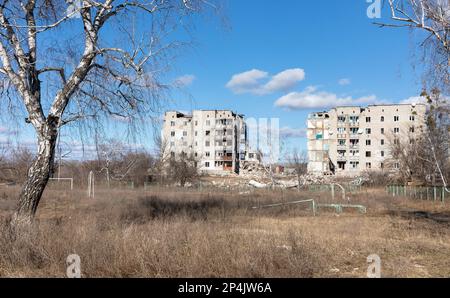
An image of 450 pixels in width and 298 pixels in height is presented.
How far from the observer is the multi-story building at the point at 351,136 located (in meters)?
82.9

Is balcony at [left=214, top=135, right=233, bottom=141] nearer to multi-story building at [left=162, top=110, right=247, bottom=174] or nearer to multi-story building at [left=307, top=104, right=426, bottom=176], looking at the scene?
multi-story building at [left=162, top=110, right=247, bottom=174]

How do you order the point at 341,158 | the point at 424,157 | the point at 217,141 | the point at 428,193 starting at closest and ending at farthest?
A: 1. the point at 428,193
2. the point at 424,157
3. the point at 341,158
4. the point at 217,141

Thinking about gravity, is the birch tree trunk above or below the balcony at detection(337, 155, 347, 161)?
below

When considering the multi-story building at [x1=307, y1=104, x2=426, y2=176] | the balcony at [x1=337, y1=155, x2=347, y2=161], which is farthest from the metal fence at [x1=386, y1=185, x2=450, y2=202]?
the balcony at [x1=337, y1=155, x2=347, y2=161]

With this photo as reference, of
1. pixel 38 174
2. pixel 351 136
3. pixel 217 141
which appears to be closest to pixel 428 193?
pixel 38 174

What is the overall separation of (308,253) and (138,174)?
150 feet

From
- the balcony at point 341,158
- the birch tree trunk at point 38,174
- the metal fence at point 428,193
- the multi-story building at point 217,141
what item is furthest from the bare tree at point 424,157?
the multi-story building at point 217,141

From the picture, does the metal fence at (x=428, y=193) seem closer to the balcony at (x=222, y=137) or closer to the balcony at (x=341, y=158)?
the balcony at (x=341, y=158)

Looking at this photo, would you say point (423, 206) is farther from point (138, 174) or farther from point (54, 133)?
point (138, 174)

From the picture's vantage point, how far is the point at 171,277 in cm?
534

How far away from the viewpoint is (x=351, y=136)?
8644 cm

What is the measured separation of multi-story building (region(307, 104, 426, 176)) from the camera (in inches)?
3265

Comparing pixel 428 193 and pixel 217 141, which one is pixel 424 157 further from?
pixel 217 141
